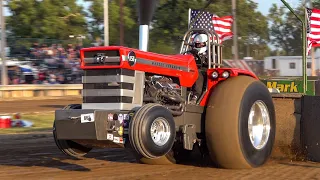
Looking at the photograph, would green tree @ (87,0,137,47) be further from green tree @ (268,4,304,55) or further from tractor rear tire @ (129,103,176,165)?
tractor rear tire @ (129,103,176,165)

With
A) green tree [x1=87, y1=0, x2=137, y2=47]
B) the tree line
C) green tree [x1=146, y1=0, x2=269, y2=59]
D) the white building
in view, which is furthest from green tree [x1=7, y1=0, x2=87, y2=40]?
the white building

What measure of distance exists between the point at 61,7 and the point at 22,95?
54.6 feet

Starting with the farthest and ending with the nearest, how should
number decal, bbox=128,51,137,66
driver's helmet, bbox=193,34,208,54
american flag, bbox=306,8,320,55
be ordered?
american flag, bbox=306,8,320,55
driver's helmet, bbox=193,34,208,54
number decal, bbox=128,51,137,66

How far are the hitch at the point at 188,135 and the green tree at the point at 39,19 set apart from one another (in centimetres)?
3572

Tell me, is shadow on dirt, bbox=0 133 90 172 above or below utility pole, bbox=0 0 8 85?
below

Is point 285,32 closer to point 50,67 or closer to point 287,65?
point 287,65

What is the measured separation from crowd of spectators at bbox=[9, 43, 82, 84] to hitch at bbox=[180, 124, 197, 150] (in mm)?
22468

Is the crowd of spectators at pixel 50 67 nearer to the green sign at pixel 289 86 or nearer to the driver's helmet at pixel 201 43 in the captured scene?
the green sign at pixel 289 86

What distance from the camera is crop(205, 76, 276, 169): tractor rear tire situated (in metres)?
7.12

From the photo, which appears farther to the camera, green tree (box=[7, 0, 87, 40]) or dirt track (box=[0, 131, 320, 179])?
green tree (box=[7, 0, 87, 40])

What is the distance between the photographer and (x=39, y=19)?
139 ft

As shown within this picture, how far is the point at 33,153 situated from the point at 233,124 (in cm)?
375

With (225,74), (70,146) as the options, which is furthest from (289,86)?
(70,146)

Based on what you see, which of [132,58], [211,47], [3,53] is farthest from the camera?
[3,53]
